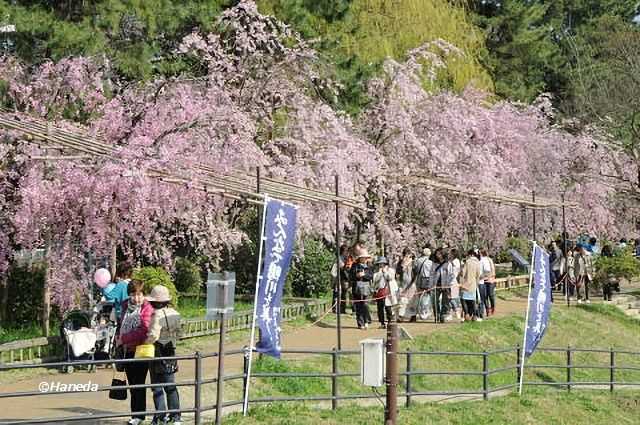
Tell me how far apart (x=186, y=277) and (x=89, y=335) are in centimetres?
1025

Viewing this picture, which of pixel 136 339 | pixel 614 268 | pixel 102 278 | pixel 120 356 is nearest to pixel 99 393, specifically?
pixel 120 356

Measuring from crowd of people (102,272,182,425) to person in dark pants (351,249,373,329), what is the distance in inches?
381

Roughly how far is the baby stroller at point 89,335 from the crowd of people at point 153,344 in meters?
3.33

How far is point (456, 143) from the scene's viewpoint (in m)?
30.8

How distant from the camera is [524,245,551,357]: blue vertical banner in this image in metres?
19.0

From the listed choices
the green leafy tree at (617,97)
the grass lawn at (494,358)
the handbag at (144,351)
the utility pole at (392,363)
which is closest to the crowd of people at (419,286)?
the grass lawn at (494,358)

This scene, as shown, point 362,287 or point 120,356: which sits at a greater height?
point 362,287

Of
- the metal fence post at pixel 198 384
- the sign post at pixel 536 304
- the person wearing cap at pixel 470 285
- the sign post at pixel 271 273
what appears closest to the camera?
the metal fence post at pixel 198 384

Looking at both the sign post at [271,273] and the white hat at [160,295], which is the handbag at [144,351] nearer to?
the white hat at [160,295]

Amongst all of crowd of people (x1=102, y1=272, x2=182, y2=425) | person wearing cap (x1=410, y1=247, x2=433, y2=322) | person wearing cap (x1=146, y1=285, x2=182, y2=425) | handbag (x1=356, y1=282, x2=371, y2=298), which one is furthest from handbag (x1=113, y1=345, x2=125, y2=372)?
person wearing cap (x1=410, y1=247, x2=433, y2=322)

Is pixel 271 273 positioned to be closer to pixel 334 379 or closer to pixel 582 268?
pixel 334 379

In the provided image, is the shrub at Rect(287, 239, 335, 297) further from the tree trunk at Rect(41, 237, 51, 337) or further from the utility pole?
the utility pole

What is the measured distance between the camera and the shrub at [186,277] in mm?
26391

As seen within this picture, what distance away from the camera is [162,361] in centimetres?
1244
